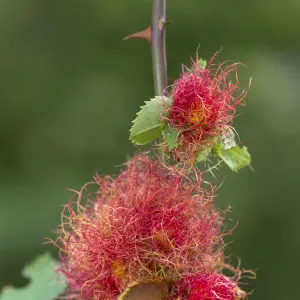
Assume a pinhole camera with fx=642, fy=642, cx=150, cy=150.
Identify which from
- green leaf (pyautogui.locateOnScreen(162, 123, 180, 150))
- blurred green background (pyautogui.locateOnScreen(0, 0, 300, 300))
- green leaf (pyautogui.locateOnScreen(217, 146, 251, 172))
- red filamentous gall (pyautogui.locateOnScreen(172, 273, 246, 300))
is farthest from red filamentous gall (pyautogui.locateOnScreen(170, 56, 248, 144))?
blurred green background (pyautogui.locateOnScreen(0, 0, 300, 300))

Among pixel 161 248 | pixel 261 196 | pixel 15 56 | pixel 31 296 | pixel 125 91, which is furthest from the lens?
pixel 15 56

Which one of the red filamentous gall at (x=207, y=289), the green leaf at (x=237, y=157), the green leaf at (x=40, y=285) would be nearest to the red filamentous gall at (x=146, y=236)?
the red filamentous gall at (x=207, y=289)

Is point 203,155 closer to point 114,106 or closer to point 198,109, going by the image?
point 198,109

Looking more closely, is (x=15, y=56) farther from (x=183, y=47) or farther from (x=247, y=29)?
(x=247, y=29)

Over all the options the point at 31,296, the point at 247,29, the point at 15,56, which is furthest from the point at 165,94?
the point at 15,56

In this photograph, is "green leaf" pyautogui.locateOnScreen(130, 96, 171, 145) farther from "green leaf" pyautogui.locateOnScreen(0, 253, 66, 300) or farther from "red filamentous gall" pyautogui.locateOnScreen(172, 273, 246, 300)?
"green leaf" pyautogui.locateOnScreen(0, 253, 66, 300)
